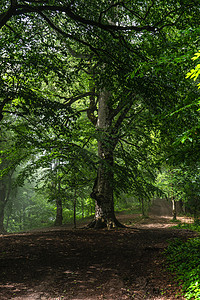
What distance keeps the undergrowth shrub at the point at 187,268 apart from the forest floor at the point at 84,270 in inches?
6.3

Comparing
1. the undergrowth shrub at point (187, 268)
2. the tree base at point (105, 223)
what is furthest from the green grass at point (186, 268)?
the tree base at point (105, 223)

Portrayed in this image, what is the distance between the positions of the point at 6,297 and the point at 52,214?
75.3 ft

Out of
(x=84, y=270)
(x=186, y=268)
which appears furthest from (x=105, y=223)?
(x=186, y=268)

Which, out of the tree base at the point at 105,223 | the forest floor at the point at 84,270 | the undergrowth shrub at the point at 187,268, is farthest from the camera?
the tree base at the point at 105,223

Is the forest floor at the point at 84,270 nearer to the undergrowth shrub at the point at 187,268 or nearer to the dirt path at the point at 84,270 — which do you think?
the dirt path at the point at 84,270

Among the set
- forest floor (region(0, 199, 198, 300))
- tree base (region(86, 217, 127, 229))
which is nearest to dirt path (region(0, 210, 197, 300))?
forest floor (region(0, 199, 198, 300))

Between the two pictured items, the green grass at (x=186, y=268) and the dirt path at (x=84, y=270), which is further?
the dirt path at (x=84, y=270)

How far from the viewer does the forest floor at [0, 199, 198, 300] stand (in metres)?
3.84

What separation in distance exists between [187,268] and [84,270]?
7.24ft

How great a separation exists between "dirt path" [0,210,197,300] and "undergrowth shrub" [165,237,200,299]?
0.21 metres

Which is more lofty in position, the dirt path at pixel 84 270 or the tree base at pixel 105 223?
the tree base at pixel 105 223

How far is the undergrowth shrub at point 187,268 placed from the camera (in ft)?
11.1

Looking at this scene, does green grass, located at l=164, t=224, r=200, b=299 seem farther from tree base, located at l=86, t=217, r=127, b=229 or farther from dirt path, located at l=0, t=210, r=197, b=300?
tree base, located at l=86, t=217, r=127, b=229

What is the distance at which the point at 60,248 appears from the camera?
6457 mm
